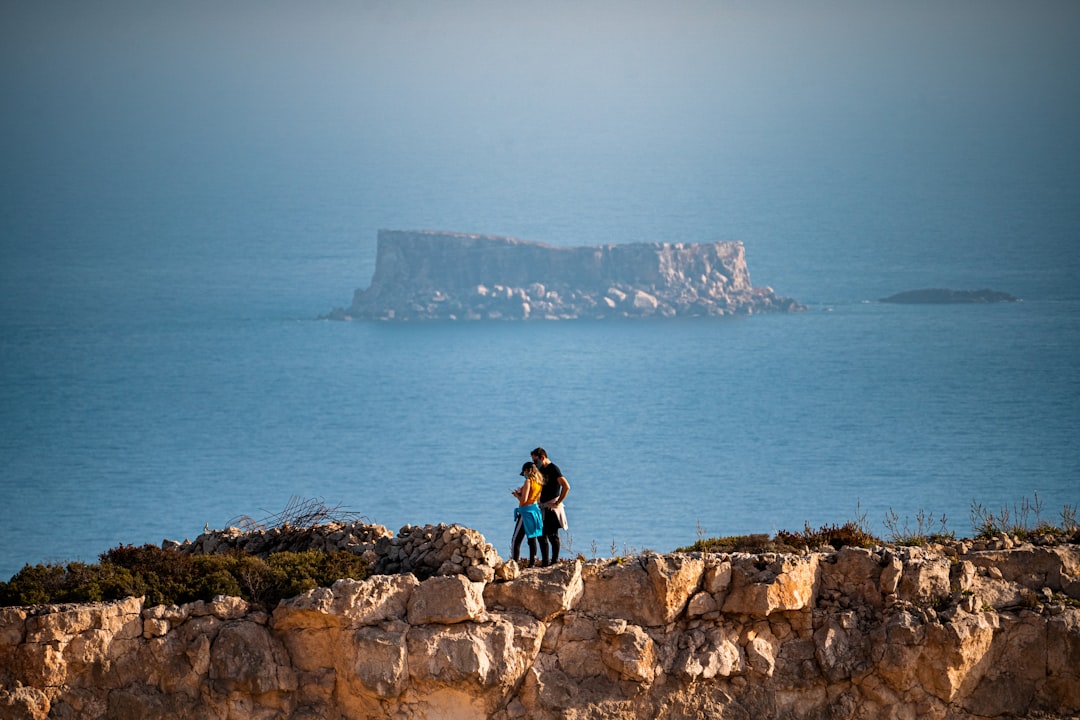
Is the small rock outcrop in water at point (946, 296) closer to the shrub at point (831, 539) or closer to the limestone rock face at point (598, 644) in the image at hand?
the shrub at point (831, 539)

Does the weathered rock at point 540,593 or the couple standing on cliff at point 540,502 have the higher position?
the couple standing on cliff at point 540,502

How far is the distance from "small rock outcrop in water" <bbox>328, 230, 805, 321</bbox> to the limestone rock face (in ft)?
545

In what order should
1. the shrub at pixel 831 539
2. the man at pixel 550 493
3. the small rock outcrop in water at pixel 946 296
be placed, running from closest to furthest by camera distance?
the man at pixel 550 493 → the shrub at pixel 831 539 → the small rock outcrop in water at pixel 946 296

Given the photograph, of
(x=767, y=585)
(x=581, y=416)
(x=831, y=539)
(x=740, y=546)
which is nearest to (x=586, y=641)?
(x=767, y=585)

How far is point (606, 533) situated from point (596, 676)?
58.4 metres

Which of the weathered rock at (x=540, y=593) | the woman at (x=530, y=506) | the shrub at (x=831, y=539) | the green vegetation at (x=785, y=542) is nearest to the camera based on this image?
the weathered rock at (x=540, y=593)

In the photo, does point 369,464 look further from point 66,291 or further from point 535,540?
point 535,540

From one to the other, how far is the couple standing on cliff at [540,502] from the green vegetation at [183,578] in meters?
2.33

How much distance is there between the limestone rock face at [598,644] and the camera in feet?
66.8

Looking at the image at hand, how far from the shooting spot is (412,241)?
19188cm

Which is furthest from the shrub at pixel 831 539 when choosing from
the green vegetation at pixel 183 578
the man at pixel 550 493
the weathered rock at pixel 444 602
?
the green vegetation at pixel 183 578

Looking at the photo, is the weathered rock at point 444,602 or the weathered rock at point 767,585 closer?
the weathered rock at point 444,602

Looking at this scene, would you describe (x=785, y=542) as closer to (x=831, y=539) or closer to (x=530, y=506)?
(x=831, y=539)

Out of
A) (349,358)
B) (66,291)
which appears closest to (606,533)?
(349,358)
